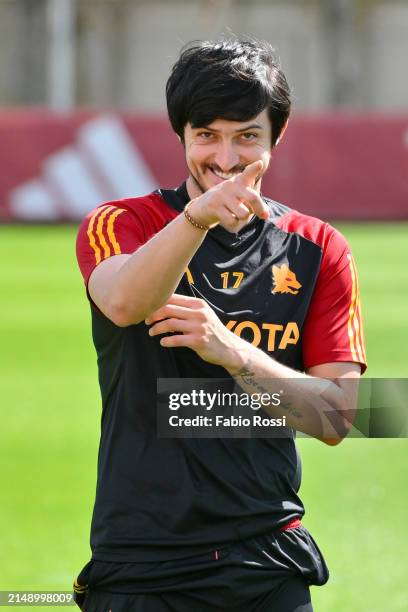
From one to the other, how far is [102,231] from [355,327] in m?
0.70

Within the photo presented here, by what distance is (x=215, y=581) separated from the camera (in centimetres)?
289

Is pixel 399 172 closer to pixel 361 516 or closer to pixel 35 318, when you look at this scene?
pixel 35 318

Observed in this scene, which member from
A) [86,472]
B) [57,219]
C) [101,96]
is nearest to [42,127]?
[57,219]

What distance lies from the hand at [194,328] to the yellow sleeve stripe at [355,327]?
48 cm

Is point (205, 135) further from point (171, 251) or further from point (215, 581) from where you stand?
point (215, 581)

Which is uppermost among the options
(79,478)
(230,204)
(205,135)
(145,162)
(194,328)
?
(205,135)

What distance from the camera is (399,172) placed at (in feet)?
89.4

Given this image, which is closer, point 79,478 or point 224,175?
point 224,175

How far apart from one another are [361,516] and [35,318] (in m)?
8.35

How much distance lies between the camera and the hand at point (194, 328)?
2.79 m

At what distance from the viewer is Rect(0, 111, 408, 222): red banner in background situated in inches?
1049

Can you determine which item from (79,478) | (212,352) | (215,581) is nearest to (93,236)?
(212,352)

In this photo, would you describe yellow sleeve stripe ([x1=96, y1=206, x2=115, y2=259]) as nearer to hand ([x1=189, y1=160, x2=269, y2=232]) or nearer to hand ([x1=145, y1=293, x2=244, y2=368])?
hand ([x1=145, y1=293, x2=244, y2=368])

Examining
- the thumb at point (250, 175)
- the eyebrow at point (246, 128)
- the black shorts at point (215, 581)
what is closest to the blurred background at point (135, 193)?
the eyebrow at point (246, 128)
